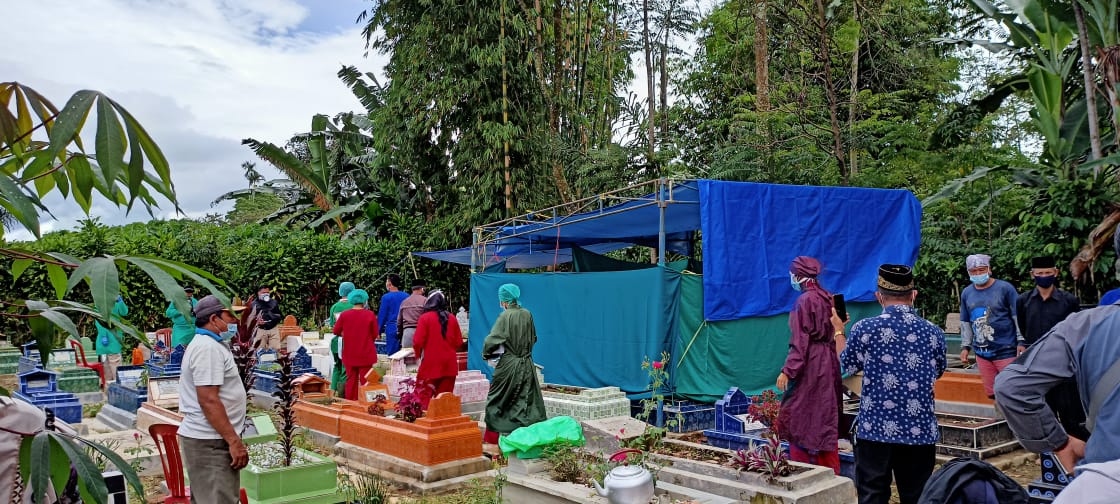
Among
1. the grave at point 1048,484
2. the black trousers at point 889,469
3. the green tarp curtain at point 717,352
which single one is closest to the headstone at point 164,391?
the green tarp curtain at point 717,352

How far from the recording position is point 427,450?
6.95m

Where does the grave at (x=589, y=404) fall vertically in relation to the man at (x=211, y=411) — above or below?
below

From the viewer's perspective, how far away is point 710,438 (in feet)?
23.8

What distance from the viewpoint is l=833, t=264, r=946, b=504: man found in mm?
4609

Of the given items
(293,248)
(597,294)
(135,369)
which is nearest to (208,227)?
(293,248)

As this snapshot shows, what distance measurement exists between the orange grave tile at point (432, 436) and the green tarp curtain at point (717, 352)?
2.95 metres

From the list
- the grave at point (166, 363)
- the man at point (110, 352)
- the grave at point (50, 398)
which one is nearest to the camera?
the grave at point (50, 398)

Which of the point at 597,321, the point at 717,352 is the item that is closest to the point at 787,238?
the point at 717,352

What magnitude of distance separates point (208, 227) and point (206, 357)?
16464mm

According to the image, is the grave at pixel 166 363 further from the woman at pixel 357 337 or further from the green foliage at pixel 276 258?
the green foliage at pixel 276 258

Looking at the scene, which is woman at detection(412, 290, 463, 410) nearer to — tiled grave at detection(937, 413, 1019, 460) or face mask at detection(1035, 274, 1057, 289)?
tiled grave at detection(937, 413, 1019, 460)

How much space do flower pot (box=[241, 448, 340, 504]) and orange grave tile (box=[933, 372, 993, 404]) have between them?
6.81 m

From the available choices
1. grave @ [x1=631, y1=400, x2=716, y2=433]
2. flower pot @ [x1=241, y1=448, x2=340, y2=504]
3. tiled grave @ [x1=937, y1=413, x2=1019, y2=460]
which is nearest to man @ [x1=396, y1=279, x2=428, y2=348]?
grave @ [x1=631, y1=400, x2=716, y2=433]

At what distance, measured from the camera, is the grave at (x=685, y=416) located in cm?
880
